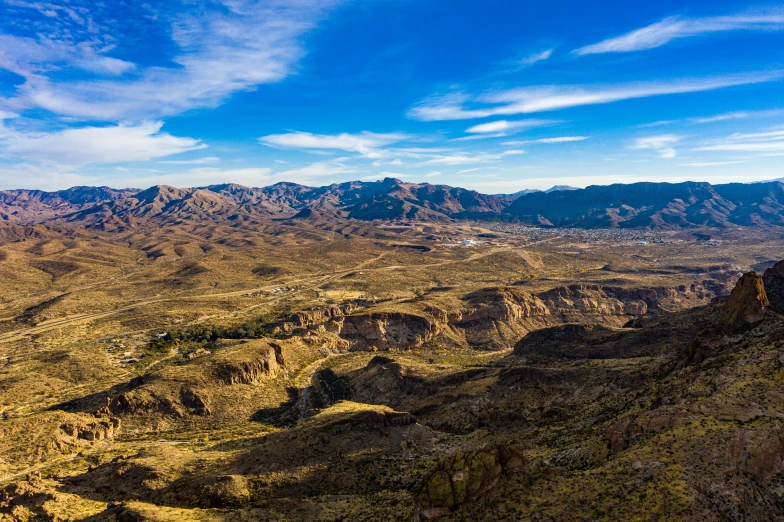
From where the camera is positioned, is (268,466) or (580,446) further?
(268,466)

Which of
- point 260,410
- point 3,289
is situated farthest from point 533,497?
point 3,289

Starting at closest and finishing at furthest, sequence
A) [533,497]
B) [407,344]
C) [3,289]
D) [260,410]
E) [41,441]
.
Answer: [533,497] < [41,441] < [260,410] < [407,344] < [3,289]

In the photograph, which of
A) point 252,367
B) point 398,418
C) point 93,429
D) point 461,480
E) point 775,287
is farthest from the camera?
point 252,367

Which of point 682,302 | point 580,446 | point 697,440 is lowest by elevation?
point 682,302

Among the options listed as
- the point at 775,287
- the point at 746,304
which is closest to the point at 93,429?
the point at 746,304

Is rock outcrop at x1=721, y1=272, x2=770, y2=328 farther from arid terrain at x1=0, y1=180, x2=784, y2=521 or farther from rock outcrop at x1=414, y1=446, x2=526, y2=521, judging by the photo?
rock outcrop at x1=414, y1=446, x2=526, y2=521

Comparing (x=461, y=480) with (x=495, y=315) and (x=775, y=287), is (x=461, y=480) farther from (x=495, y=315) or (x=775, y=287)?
(x=495, y=315)

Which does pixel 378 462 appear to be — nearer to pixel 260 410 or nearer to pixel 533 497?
pixel 533 497

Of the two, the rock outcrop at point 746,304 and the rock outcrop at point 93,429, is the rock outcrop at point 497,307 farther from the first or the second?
the rock outcrop at point 93,429
